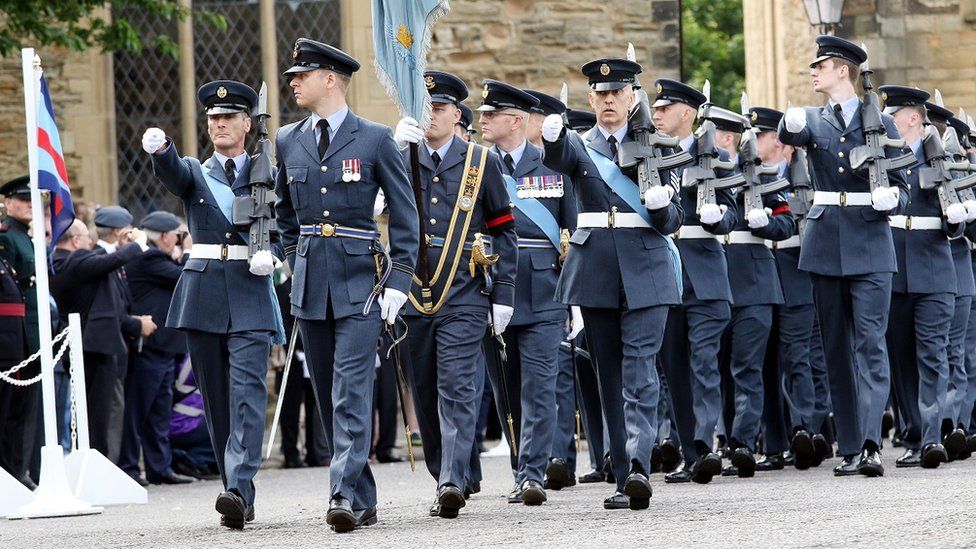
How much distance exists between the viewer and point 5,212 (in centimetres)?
→ 1273

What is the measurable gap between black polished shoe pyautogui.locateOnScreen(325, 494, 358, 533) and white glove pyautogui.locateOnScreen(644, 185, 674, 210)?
6.40 feet

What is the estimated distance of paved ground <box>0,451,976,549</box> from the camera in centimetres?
734

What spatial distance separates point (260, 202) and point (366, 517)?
5.16ft

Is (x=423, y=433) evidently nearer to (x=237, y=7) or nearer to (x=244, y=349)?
(x=244, y=349)

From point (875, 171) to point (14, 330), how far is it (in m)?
5.43

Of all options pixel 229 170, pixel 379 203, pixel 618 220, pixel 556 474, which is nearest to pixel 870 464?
pixel 556 474

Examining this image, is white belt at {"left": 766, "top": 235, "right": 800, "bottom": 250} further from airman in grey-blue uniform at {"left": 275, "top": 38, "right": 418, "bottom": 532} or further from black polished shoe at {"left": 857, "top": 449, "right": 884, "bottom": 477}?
airman in grey-blue uniform at {"left": 275, "top": 38, "right": 418, "bottom": 532}

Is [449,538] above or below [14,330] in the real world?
below

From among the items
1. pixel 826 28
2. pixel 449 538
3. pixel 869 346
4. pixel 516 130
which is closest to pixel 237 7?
pixel 826 28

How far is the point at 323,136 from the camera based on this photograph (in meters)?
8.55

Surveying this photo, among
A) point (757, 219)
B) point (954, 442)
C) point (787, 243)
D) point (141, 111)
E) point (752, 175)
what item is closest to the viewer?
point (757, 219)

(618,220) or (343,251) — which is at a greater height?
(618,220)

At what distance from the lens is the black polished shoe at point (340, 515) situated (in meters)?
8.17

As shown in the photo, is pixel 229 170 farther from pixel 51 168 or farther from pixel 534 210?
pixel 51 168
